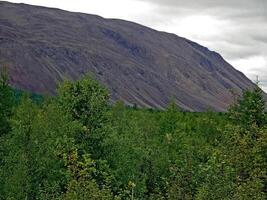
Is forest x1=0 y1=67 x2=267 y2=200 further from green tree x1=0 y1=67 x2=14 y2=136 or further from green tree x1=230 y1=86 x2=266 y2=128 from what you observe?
green tree x1=0 y1=67 x2=14 y2=136

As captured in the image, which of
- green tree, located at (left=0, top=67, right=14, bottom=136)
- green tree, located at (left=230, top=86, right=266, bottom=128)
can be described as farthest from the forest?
green tree, located at (left=0, top=67, right=14, bottom=136)

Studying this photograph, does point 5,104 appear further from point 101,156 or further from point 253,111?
point 253,111

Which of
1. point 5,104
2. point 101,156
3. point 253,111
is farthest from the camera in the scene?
point 5,104

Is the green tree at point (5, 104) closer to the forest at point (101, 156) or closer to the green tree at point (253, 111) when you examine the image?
the forest at point (101, 156)

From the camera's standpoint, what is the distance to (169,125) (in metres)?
79.9

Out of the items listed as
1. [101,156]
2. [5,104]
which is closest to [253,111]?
[101,156]

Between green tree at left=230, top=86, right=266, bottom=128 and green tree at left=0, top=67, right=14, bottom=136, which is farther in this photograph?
green tree at left=0, top=67, right=14, bottom=136

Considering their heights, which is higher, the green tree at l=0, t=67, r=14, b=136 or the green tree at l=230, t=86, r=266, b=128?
the green tree at l=230, t=86, r=266, b=128

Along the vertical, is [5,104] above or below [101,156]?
below

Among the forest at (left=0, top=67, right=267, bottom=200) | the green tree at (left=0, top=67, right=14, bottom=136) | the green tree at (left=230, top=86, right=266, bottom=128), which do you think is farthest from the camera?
the green tree at (left=0, top=67, right=14, bottom=136)

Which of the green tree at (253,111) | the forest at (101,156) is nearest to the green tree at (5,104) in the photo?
the forest at (101,156)

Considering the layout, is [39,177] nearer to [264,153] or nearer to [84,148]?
[84,148]

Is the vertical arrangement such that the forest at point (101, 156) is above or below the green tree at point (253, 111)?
below

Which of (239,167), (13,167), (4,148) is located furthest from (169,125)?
(239,167)
